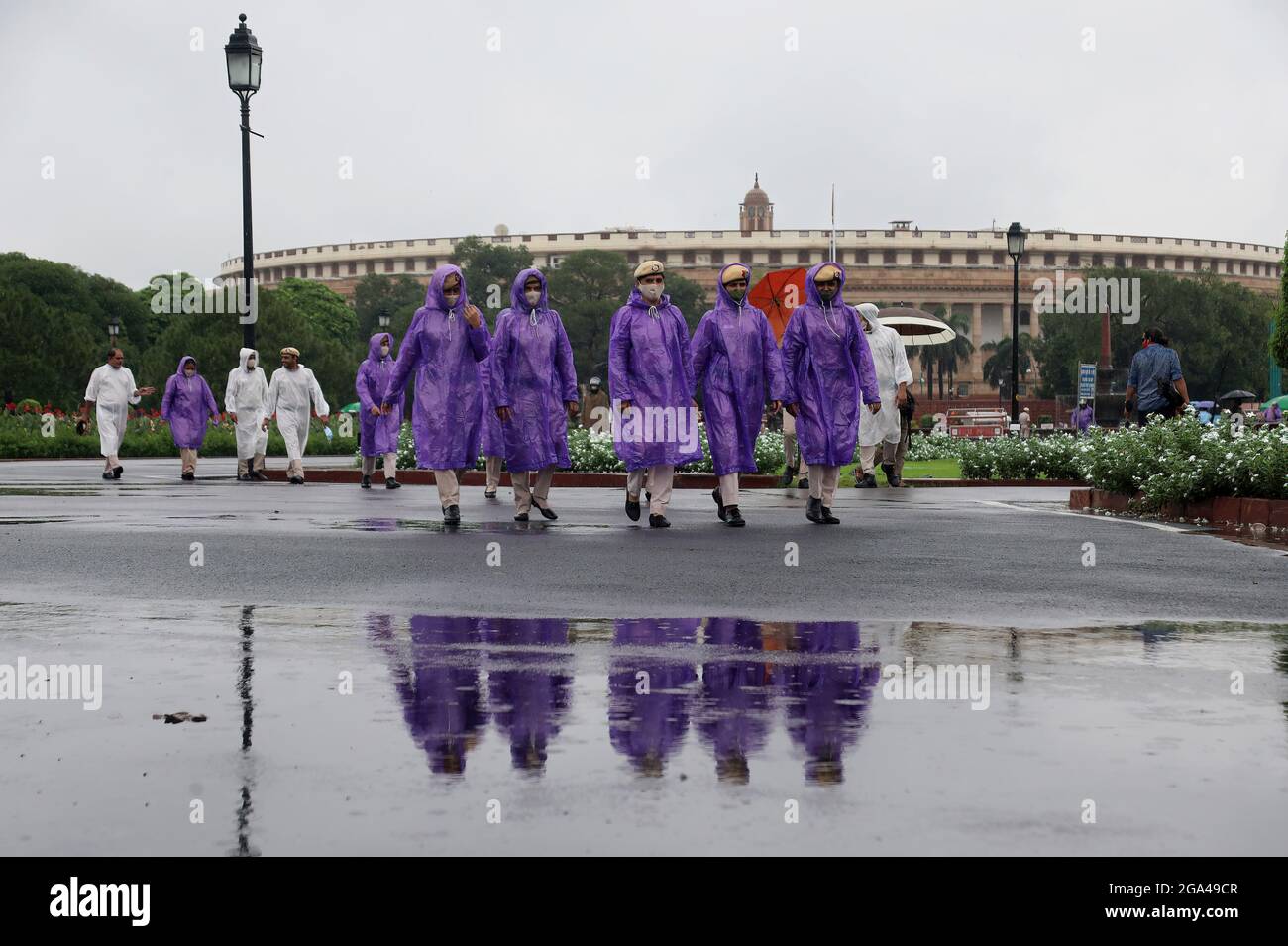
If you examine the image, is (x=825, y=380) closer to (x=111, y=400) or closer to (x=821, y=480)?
(x=821, y=480)

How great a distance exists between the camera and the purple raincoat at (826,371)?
41.8 feet

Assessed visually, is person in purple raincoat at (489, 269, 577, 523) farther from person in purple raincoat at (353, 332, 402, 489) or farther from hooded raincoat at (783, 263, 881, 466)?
person in purple raincoat at (353, 332, 402, 489)

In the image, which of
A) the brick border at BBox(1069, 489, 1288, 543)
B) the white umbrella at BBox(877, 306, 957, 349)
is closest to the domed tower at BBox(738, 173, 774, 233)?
the white umbrella at BBox(877, 306, 957, 349)

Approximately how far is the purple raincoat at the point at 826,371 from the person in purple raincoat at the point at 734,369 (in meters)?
0.23

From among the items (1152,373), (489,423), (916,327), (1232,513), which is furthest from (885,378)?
(916,327)

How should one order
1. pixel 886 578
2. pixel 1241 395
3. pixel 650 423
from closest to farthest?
pixel 886 578, pixel 650 423, pixel 1241 395

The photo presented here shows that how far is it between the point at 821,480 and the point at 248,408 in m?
11.7

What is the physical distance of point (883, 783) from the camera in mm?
3721

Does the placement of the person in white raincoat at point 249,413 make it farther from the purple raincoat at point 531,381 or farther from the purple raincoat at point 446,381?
the purple raincoat at point 531,381

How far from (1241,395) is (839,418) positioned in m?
56.7

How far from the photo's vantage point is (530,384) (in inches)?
515
